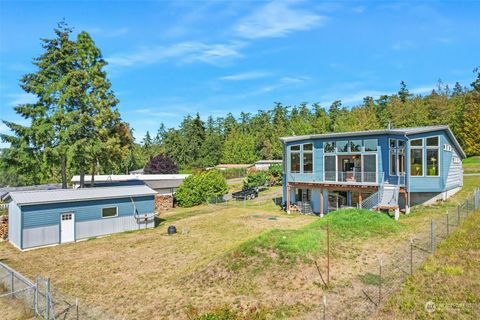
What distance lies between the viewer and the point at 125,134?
32.5 metres

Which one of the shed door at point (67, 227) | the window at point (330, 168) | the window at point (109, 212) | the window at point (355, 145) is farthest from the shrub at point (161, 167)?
the window at point (355, 145)

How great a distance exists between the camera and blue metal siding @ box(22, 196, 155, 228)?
19.0 meters

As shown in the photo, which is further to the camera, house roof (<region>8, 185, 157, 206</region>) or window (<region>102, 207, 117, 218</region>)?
window (<region>102, 207, 117, 218</region>)

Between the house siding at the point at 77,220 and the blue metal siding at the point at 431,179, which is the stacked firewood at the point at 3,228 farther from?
the blue metal siding at the point at 431,179

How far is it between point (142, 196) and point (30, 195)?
696cm

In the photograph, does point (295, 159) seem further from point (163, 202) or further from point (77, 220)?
point (77, 220)

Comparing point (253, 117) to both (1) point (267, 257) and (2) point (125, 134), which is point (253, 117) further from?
(1) point (267, 257)

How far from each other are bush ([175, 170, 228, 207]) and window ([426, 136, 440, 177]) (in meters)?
20.4

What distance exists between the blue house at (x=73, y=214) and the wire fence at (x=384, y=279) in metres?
16.8

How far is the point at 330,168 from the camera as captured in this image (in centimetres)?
2459

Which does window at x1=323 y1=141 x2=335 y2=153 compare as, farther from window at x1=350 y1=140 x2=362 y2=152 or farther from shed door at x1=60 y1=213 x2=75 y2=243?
shed door at x1=60 y1=213 x2=75 y2=243

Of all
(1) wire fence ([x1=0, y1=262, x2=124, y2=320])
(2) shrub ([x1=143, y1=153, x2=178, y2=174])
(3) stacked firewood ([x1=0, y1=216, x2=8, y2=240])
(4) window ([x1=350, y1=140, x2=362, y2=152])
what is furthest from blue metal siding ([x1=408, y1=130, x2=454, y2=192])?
(2) shrub ([x1=143, y1=153, x2=178, y2=174])

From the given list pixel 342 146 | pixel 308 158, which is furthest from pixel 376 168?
pixel 308 158

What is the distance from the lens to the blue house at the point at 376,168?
70.4 ft
